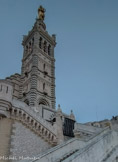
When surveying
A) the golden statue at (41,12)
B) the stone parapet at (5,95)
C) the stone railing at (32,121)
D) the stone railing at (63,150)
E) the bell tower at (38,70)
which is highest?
the golden statue at (41,12)

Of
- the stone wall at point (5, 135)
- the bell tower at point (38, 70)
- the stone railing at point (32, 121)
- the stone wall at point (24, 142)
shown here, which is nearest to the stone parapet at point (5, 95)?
the stone railing at point (32, 121)

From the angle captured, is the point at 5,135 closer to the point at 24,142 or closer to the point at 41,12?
the point at 24,142

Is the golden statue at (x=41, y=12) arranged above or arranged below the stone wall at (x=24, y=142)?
above

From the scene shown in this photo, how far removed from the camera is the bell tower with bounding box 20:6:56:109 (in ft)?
113

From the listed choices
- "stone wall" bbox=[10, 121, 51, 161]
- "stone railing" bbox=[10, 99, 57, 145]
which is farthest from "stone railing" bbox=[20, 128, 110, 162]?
"stone railing" bbox=[10, 99, 57, 145]

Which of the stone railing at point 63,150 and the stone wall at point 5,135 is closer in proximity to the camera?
the stone railing at point 63,150

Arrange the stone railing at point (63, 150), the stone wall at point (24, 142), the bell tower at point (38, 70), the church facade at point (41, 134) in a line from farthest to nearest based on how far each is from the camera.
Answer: the bell tower at point (38, 70)
the stone wall at point (24, 142)
the church facade at point (41, 134)
the stone railing at point (63, 150)

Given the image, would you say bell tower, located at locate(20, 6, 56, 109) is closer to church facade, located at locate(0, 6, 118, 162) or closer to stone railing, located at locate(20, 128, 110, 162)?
church facade, located at locate(0, 6, 118, 162)

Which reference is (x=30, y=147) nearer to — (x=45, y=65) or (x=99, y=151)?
(x=99, y=151)

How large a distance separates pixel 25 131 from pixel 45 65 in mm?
24175

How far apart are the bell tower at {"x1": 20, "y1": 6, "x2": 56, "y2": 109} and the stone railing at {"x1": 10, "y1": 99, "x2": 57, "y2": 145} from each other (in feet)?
41.5

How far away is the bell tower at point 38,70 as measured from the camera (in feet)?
113

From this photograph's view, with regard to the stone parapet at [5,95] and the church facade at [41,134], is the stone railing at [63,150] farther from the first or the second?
the stone parapet at [5,95]

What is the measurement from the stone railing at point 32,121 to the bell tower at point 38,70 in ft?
41.5
